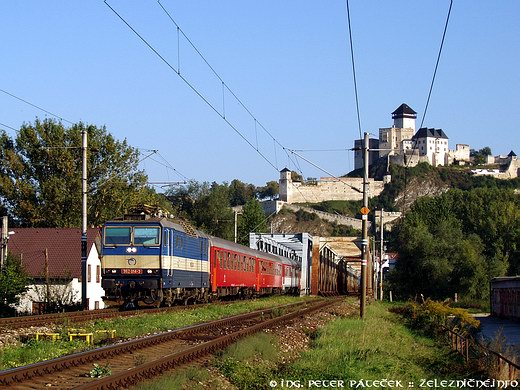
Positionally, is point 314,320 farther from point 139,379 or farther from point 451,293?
point 451,293

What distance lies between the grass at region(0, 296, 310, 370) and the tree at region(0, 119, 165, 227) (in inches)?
1280

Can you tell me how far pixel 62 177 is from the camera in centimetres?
6538

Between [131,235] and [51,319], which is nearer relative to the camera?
[51,319]

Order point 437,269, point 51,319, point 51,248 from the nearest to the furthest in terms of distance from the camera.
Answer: point 51,319, point 51,248, point 437,269

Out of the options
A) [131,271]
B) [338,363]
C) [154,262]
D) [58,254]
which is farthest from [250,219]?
[338,363]

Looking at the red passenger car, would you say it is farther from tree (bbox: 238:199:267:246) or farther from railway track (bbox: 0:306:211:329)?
tree (bbox: 238:199:267:246)

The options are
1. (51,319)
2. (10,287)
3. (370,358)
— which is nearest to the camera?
(370,358)

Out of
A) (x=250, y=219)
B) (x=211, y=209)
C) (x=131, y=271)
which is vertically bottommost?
(x=131, y=271)

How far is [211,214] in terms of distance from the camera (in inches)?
4838

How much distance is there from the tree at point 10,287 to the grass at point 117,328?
7.32m

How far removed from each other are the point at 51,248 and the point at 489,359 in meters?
35.3

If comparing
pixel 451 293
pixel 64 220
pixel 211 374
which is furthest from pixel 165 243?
pixel 451 293

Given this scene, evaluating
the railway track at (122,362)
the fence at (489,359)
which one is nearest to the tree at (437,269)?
the fence at (489,359)

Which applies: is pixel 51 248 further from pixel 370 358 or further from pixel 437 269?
pixel 437 269
